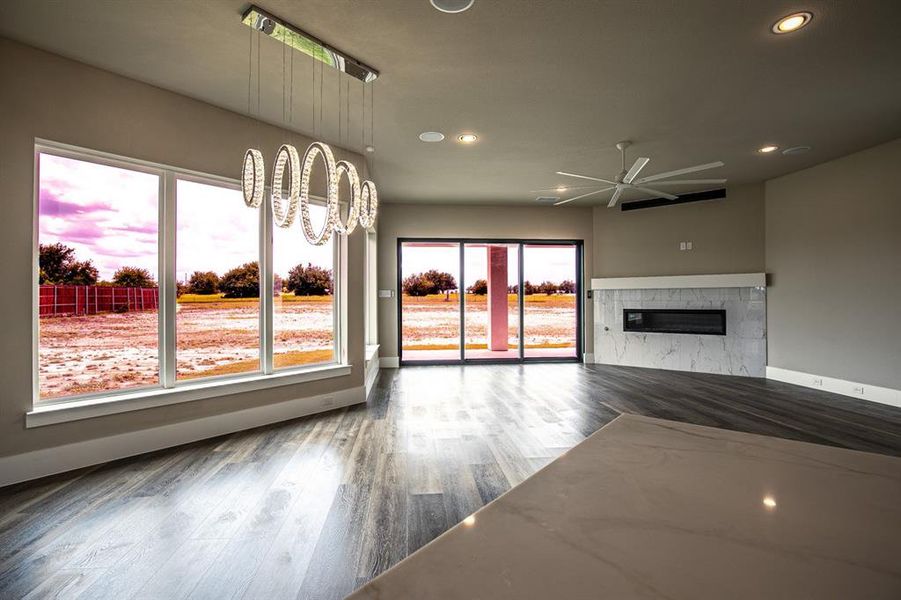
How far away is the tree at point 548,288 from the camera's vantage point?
27.2 ft

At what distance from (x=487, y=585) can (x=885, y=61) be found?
4.71 metres

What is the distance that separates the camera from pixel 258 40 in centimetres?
301

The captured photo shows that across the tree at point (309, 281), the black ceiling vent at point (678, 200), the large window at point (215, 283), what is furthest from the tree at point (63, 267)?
the black ceiling vent at point (678, 200)

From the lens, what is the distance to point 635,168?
14.3 ft

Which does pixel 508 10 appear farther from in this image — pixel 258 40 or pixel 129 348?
pixel 129 348

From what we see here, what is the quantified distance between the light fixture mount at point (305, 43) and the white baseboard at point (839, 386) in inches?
252

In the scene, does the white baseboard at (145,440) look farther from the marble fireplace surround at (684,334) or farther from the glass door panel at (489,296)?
the marble fireplace surround at (684,334)

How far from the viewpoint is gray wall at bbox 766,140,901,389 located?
198 inches

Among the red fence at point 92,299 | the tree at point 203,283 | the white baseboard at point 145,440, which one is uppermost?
the tree at point 203,283

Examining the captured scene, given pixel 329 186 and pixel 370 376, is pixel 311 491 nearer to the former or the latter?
pixel 329 186

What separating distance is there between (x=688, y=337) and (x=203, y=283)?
7.07 metres

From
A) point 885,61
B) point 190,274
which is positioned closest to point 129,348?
point 190,274

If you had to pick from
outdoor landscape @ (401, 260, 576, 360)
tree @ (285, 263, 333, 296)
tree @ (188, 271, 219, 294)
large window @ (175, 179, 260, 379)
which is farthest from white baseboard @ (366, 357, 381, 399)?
tree @ (188, 271, 219, 294)

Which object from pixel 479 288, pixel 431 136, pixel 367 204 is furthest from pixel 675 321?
pixel 367 204
